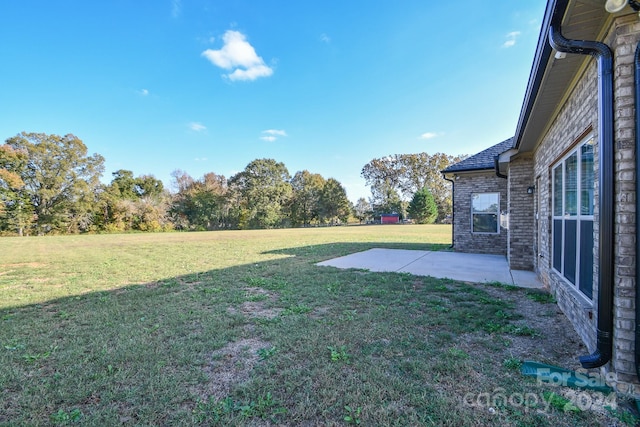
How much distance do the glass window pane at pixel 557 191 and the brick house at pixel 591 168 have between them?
0.02m

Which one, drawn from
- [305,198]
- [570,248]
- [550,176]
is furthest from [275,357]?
[305,198]

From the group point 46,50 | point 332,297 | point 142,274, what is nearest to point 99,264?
point 142,274

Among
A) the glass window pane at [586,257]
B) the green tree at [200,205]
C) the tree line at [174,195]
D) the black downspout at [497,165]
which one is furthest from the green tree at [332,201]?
the glass window pane at [586,257]

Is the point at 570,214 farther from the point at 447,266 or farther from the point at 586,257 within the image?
the point at 447,266

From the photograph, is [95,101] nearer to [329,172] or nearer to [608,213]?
[608,213]

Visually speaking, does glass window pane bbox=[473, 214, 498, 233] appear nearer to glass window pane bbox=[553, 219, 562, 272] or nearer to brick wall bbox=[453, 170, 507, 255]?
brick wall bbox=[453, 170, 507, 255]

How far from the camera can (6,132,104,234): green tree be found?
27844 millimetres

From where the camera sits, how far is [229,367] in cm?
248

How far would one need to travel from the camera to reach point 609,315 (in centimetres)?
202

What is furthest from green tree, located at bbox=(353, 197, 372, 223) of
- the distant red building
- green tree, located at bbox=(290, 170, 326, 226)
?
green tree, located at bbox=(290, 170, 326, 226)

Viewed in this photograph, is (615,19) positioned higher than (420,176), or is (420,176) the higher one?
(420,176)

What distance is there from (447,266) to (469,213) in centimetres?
360

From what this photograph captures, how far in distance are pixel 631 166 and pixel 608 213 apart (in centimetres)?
35

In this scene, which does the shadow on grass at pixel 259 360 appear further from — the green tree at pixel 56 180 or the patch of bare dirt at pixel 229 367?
the green tree at pixel 56 180
